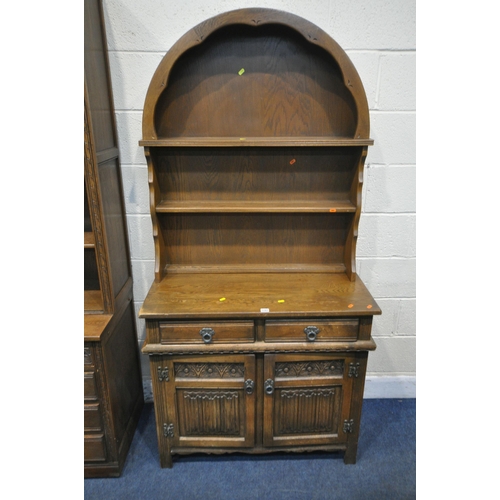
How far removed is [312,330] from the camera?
5.22 feet

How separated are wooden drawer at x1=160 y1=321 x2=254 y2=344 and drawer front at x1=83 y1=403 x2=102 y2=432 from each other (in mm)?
423

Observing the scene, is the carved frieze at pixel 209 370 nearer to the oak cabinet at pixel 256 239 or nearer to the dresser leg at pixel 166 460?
the oak cabinet at pixel 256 239

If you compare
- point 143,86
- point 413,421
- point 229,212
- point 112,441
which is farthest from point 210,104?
point 413,421

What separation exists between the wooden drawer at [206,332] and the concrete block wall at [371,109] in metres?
0.53

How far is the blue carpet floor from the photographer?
1.72 m

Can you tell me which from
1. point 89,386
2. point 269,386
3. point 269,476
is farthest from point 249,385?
point 89,386

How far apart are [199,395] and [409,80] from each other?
5.41 feet

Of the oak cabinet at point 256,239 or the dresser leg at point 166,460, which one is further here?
the dresser leg at point 166,460

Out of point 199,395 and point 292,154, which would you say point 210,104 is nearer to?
point 292,154

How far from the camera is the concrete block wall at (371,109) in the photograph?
169 centimetres

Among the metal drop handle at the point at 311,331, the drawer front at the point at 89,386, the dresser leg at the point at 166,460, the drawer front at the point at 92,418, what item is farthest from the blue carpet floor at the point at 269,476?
the metal drop handle at the point at 311,331

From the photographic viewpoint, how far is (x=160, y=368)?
5.40ft

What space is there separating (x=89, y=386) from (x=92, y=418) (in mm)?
152

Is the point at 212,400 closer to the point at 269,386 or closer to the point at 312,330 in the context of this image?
the point at 269,386
